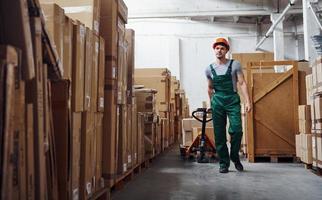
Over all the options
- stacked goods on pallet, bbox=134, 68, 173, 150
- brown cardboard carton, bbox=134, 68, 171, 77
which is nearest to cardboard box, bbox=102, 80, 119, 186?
stacked goods on pallet, bbox=134, 68, 173, 150

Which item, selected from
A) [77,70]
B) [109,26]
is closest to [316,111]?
[109,26]

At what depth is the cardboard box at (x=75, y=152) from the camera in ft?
7.84

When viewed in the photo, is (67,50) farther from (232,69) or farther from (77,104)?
(232,69)

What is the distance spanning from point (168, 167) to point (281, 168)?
1611mm

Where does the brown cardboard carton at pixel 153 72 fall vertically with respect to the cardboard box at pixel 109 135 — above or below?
above

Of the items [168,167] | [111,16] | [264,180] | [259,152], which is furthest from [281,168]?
[111,16]

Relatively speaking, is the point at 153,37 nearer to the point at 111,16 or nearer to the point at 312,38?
the point at 312,38

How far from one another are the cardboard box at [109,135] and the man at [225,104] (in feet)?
6.41

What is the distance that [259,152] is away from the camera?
240 inches

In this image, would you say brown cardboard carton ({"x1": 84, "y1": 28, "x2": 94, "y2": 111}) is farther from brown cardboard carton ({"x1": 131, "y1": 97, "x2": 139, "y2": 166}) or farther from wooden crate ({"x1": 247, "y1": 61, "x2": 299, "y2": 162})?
wooden crate ({"x1": 247, "y1": 61, "x2": 299, "y2": 162})

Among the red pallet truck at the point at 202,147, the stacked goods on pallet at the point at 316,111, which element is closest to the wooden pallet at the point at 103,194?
the stacked goods on pallet at the point at 316,111

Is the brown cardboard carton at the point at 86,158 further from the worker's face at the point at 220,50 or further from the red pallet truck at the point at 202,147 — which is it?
the red pallet truck at the point at 202,147

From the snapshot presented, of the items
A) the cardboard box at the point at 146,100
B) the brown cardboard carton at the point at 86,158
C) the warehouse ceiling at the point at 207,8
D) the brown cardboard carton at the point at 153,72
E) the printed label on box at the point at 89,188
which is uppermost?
the warehouse ceiling at the point at 207,8

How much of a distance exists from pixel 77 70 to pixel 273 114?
13.9 feet
